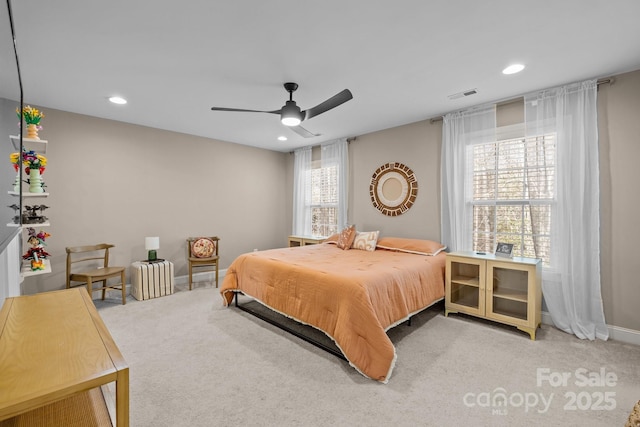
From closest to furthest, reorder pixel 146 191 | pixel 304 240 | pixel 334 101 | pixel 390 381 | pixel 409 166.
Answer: pixel 390 381, pixel 334 101, pixel 409 166, pixel 146 191, pixel 304 240

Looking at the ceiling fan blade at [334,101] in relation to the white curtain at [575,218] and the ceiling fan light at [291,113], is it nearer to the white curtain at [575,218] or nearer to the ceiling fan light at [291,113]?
the ceiling fan light at [291,113]

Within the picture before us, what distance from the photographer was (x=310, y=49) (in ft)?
7.77

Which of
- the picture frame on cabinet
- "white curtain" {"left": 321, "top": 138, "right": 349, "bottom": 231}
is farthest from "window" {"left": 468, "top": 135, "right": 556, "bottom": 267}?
"white curtain" {"left": 321, "top": 138, "right": 349, "bottom": 231}

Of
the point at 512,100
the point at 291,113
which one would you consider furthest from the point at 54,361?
the point at 512,100

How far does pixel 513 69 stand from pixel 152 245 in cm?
491

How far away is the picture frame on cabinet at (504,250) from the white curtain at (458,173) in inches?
17.9

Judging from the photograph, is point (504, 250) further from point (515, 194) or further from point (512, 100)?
point (512, 100)

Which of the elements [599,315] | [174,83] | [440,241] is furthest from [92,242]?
[599,315]

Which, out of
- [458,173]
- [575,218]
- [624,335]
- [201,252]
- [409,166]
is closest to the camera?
[624,335]

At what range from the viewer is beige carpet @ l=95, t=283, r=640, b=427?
1.81 metres

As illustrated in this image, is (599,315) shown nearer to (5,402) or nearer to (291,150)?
(5,402)

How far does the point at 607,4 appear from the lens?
185cm

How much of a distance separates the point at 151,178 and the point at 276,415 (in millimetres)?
4085

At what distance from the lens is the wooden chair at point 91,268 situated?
11.7ft
